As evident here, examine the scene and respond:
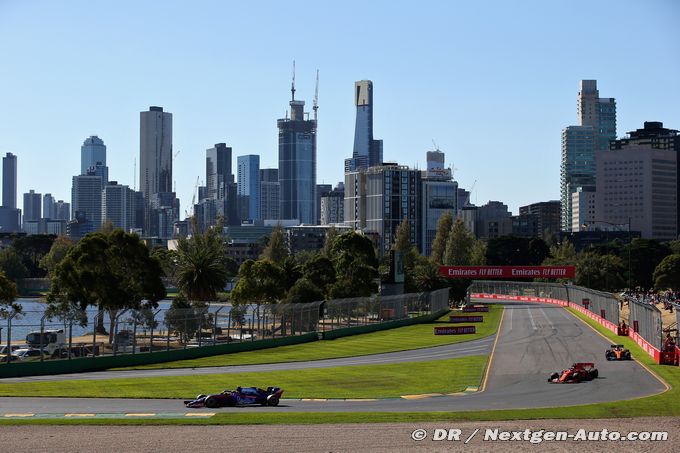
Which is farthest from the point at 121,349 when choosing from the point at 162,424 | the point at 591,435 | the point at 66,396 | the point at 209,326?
the point at 591,435

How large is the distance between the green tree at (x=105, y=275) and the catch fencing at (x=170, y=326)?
592cm

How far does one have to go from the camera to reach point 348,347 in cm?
8394

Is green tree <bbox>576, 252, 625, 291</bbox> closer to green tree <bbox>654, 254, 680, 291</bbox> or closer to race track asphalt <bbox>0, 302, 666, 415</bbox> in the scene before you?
green tree <bbox>654, 254, 680, 291</bbox>

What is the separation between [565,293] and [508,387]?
374 ft

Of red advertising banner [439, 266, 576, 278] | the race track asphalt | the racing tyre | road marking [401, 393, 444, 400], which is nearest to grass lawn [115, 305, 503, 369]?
the race track asphalt

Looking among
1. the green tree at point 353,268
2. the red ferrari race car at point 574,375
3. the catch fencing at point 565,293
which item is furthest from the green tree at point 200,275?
the red ferrari race car at point 574,375

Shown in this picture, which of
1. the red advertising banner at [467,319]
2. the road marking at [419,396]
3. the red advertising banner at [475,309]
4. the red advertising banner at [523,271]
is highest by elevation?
the red advertising banner at [523,271]

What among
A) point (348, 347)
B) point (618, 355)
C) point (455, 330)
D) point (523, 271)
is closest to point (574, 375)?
point (618, 355)

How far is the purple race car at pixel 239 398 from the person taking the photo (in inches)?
1670

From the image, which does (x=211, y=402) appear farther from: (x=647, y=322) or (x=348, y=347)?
(x=348, y=347)

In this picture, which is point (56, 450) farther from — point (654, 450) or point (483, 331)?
point (483, 331)

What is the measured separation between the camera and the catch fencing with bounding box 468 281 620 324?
334 feet

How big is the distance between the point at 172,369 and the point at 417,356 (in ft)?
65.6

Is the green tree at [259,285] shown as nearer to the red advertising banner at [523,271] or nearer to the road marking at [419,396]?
the red advertising banner at [523,271]
